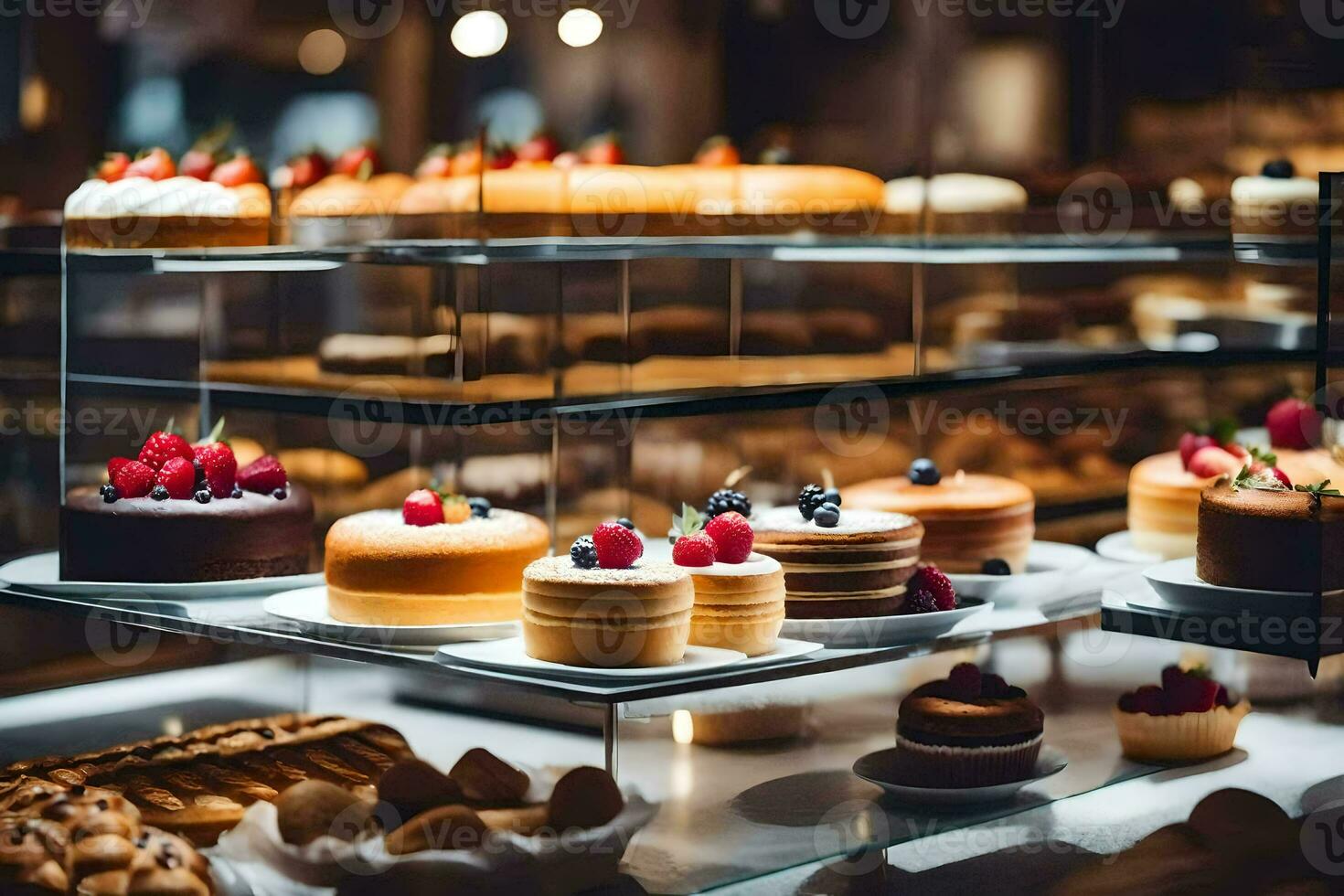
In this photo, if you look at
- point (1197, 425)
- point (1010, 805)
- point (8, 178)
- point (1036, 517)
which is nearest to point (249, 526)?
point (8, 178)

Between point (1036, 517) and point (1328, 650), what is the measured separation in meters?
1.45

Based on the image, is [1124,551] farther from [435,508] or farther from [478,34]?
[478,34]

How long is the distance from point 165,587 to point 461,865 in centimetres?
90

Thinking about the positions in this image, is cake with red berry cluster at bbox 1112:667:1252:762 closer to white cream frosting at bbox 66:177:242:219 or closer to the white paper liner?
the white paper liner

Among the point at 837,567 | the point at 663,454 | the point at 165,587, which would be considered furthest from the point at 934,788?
the point at 165,587

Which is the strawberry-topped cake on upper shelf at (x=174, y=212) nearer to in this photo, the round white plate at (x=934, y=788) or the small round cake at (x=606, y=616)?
the small round cake at (x=606, y=616)

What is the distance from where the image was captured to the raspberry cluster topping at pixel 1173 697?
400 centimetres

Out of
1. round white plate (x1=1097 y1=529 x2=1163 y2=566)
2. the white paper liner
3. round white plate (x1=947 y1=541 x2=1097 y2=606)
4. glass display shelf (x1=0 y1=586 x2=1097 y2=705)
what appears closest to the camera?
glass display shelf (x1=0 y1=586 x2=1097 y2=705)

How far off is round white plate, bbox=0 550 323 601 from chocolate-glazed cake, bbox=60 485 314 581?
26 mm

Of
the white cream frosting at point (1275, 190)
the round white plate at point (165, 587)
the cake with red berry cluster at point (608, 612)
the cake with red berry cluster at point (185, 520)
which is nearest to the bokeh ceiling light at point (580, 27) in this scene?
the cake with red berry cluster at point (608, 612)

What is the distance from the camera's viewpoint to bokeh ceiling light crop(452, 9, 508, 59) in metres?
3.04

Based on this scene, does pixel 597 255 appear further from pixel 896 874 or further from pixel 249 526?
pixel 896 874

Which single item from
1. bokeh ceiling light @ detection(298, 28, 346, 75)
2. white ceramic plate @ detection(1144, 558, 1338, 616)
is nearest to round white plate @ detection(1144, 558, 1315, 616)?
white ceramic plate @ detection(1144, 558, 1338, 616)

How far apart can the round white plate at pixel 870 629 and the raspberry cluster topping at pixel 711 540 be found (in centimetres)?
19
